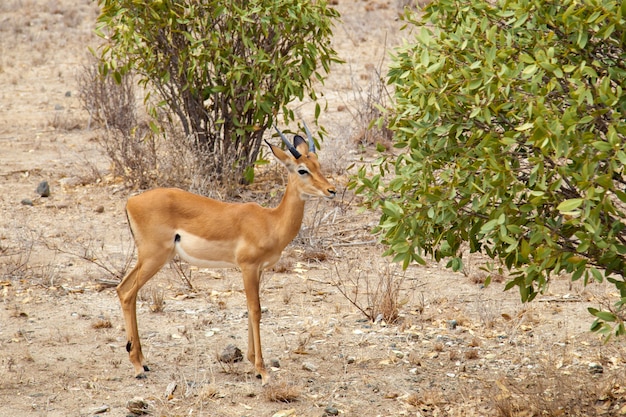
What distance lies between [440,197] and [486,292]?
3.38 metres

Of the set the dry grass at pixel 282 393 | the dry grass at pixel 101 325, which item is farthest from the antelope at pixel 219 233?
the dry grass at pixel 101 325

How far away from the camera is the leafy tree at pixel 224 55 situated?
9047 millimetres

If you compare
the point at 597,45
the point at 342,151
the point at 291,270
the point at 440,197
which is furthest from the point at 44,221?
the point at 597,45

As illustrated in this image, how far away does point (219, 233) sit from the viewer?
20.2 ft

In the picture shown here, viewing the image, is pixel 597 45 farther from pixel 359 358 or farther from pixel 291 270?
pixel 291 270

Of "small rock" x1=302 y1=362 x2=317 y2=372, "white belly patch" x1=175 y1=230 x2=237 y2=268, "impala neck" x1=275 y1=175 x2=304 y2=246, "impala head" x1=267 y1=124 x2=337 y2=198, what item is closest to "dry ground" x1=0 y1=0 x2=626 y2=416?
"small rock" x1=302 y1=362 x2=317 y2=372

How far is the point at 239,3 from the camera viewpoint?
9.30 metres

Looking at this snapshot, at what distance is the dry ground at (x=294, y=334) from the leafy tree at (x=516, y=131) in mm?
1289

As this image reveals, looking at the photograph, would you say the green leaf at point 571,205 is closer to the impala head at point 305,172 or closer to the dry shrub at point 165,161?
the impala head at point 305,172

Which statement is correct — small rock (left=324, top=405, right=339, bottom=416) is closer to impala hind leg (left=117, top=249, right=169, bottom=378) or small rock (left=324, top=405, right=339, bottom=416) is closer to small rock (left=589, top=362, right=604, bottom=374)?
impala hind leg (left=117, top=249, right=169, bottom=378)

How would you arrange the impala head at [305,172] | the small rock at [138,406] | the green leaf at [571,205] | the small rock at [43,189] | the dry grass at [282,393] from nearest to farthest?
the green leaf at [571,205]
the small rock at [138,406]
the dry grass at [282,393]
the impala head at [305,172]
the small rock at [43,189]

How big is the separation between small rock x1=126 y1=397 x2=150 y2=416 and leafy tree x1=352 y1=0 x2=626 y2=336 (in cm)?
194

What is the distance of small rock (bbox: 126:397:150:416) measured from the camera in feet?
18.5

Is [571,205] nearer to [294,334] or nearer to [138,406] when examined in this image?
[138,406]
